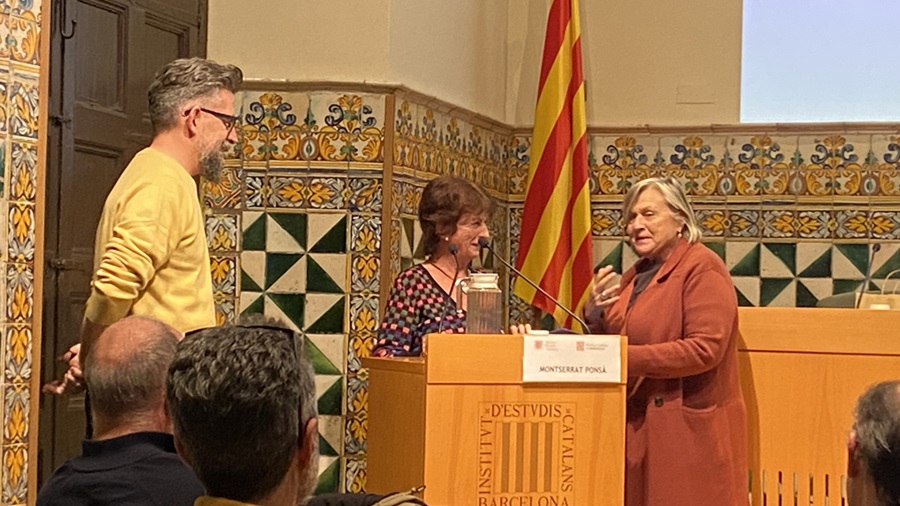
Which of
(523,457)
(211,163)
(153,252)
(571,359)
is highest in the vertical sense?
(211,163)

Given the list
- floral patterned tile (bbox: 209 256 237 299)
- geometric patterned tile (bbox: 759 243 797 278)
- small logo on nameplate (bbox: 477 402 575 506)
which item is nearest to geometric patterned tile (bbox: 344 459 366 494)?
floral patterned tile (bbox: 209 256 237 299)

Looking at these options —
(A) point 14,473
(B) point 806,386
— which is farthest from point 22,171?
(B) point 806,386

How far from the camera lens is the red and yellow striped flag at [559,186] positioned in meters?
5.95

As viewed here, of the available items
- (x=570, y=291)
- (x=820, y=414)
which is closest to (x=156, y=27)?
(x=570, y=291)

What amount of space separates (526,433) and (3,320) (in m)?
1.43

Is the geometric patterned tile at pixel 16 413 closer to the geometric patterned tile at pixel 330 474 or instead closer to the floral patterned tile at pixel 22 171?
the floral patterned tile at pixel 22 171

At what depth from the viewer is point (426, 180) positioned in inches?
215

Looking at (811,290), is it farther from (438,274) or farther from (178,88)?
(178,88)

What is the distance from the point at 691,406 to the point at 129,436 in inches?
84.8

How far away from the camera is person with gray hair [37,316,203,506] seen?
7.61ft

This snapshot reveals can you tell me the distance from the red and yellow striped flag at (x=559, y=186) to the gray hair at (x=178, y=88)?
2.52m

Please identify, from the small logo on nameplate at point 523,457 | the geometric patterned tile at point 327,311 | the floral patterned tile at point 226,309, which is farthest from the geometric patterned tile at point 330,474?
the small logo on nameplate at point 523,457

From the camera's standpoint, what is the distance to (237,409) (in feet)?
5.99

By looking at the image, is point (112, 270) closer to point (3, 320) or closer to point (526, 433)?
point (3, 320)
